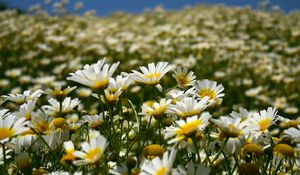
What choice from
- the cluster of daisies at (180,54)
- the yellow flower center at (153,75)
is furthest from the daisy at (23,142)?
the cluster of daisies at (180,54)

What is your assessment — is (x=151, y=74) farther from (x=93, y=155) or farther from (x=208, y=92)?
(x=93, y=155)

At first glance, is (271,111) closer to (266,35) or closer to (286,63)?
(286,63)

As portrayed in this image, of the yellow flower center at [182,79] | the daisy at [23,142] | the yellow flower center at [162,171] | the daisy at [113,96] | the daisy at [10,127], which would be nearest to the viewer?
the yellow flower center at [162,171]

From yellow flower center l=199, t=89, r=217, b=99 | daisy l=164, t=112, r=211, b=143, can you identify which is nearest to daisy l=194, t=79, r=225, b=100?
yellow flower center l=199, t=89, r=217, b=99

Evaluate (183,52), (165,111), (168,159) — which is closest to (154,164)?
(168,159)

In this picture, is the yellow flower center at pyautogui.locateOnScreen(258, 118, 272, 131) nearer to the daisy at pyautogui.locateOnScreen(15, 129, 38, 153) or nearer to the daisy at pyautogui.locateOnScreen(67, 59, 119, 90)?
the daisy at pyautogui.locateOnScreen(67, 59, 119, 90)

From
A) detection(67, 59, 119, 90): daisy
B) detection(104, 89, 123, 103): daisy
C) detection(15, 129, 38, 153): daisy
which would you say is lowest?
detection(15, 129, 38, 153): daisy

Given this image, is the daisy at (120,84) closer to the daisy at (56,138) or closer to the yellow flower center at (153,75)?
the yellow flower center at (153,75)
